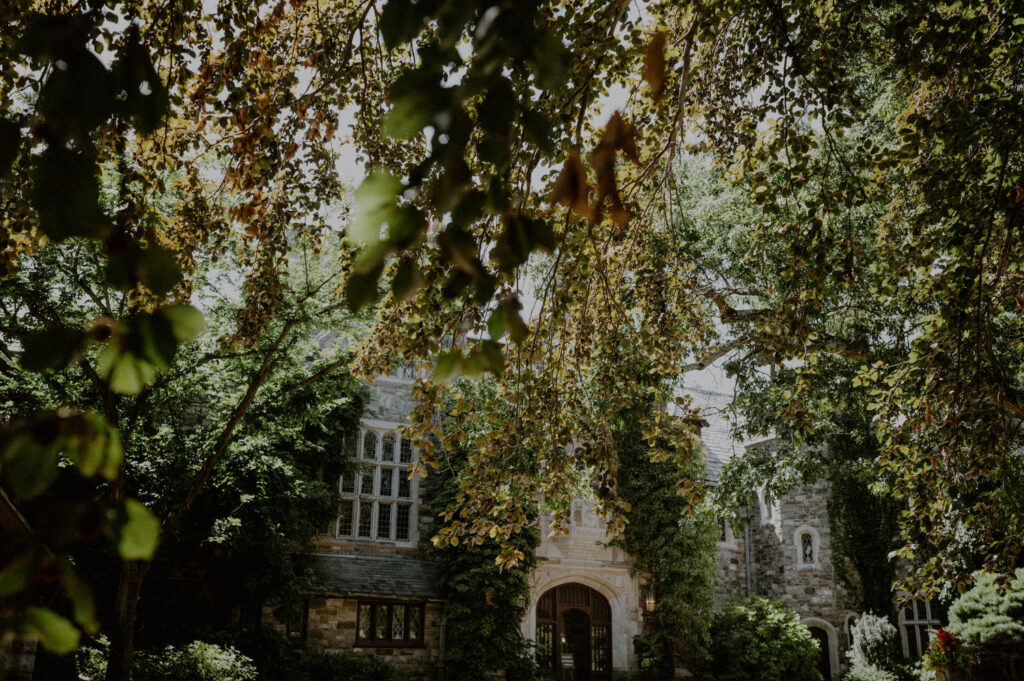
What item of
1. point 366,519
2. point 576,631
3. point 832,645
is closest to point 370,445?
point 366,519

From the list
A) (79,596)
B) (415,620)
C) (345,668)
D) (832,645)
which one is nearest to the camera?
(79,596)

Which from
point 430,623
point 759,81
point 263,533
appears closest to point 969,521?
point 759,81

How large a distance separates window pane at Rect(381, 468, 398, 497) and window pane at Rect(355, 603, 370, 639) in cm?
221

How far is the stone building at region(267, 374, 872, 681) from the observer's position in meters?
11.5

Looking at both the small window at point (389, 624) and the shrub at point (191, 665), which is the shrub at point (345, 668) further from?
A: the shrub at point (191, 665)

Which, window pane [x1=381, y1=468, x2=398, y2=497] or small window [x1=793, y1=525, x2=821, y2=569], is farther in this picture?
small window [x1=793, y1=525, x2=821, y2=569]

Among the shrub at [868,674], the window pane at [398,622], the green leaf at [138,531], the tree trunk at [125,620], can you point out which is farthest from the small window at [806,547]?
the green leaf at [138,531]

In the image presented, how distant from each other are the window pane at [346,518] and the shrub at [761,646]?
7928mm

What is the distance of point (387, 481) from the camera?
43.7 ft

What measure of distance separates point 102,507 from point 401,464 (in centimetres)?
1296

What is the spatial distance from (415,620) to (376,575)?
1.15m

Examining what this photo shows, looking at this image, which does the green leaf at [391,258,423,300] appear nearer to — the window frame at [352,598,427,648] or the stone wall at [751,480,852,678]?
the window frame at [352,598,427,648]

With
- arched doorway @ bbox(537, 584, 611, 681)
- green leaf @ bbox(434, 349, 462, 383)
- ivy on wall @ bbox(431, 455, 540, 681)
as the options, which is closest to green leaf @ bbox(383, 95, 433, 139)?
green leaf @ bbox(434, 349, 462, 383)

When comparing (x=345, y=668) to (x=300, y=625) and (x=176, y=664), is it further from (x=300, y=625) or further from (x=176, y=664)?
(x=176, y=664)
